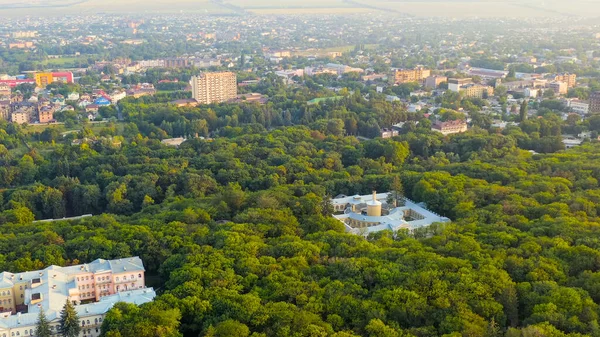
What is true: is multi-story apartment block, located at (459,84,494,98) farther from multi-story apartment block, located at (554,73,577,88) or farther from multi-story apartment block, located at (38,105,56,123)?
multi-story apartment block, located at (38,105,56,123)

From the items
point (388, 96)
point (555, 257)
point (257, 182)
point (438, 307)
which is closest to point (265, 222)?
point (257, 182)

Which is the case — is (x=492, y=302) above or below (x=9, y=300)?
above

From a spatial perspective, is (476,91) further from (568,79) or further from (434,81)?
(568,79)

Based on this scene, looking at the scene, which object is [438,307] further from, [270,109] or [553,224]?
[270,109]

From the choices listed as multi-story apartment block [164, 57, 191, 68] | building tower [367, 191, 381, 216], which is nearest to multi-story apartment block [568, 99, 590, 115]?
building tower [367, 191, 381, 216]

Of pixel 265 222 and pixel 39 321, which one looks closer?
pixel 39 321

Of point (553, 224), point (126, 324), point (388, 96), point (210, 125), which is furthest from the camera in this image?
point (388, 96)

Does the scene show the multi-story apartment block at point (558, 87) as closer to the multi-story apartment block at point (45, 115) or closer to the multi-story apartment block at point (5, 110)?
the multi-story apartment block at point (45, 115)
